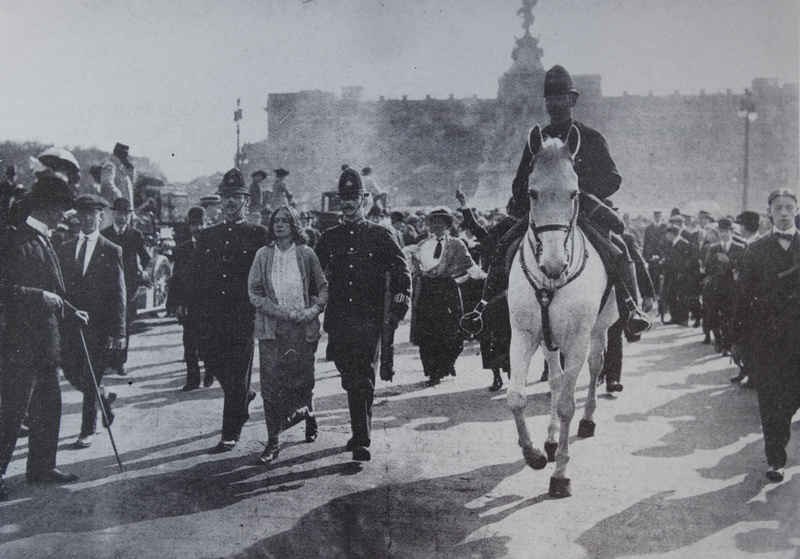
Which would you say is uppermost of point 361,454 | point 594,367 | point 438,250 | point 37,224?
point 37,224

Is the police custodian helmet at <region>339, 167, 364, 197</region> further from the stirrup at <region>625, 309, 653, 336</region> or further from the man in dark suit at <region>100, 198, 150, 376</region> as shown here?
the man in dark suit at <region>100, 198, 150, 376</region>

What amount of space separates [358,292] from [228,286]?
1342mm

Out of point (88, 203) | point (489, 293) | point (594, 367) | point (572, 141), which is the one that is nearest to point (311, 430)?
point (489, 293)

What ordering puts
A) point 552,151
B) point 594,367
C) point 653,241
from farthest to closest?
point 653,241
point 594,367
point 552,151

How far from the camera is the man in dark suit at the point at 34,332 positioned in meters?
5.05

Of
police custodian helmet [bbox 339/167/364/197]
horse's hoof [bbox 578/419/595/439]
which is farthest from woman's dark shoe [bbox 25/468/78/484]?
horse's hoof [bbox 578/419/595/439]

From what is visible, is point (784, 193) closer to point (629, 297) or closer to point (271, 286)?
point (629, 297)

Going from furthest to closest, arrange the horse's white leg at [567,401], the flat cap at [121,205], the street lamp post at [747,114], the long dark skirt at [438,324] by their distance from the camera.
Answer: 1. the long dark skirt at [438,324]
2. the flat cap at [121,205]
3. the street lamp post at [747,114]
4. the horse's white leg at [567,401]

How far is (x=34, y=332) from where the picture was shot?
512 cm

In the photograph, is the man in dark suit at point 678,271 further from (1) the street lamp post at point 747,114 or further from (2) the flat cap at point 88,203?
(2) the flat cap at point 88,203

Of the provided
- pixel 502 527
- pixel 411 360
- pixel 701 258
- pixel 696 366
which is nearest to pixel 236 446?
pixel 502 527

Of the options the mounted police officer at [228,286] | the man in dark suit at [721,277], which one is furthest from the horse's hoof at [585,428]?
the man in dark suit at [721,277]

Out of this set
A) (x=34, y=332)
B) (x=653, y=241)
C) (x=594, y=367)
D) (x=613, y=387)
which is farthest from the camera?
(x=653, y=241)

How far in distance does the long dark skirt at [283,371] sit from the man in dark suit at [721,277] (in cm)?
653
